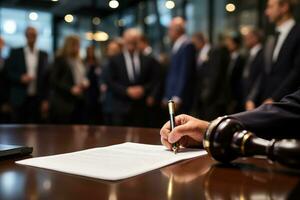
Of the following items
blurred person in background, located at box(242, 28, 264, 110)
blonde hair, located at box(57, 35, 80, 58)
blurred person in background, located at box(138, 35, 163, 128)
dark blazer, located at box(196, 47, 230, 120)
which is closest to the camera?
blurred person in background, located at box(242, 28, 264, 110)

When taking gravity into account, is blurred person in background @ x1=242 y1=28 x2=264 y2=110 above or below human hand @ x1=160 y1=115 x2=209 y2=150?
above

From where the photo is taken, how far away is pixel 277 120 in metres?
0.86

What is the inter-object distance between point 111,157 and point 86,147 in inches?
7.2

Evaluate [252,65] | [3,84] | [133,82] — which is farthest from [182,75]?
[3,84]

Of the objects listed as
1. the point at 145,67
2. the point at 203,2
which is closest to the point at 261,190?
the point at 145,67

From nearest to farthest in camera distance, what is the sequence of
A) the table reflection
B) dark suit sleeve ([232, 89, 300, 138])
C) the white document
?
Answer: 1. the table reflection
2. the white document
3. dark suit sleeve ([232, 89, 300, 138])

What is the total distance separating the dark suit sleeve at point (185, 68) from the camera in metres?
3.46

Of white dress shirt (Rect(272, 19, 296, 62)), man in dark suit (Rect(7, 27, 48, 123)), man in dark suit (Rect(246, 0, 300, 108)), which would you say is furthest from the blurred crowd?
white dress shirt (Rect(272, 19, 296, 62))

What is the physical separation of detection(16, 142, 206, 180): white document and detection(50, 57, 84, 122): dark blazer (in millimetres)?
3006

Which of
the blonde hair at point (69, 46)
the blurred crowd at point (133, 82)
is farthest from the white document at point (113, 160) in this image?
the blonde hair at point (69, 46)

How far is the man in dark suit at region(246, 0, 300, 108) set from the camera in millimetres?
2475

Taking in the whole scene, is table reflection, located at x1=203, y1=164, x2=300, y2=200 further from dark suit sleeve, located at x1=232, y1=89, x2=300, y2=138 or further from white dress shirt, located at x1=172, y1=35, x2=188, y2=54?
white dress shirt, located at x1=172, y1=35, x2=188, y2=54

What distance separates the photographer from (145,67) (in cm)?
363

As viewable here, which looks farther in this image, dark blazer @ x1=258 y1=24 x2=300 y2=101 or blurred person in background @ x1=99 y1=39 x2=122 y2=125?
blurred person in background @ x1=99 y1=39 x2=122 y2=125
